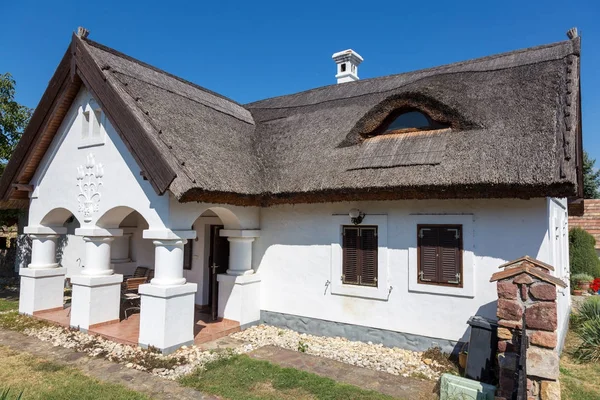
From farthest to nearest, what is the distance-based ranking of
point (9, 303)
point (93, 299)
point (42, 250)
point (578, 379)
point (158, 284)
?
point (9, 303) < point (42, 250) < point (93, 299) < point (158, 284) < point (578, 379)

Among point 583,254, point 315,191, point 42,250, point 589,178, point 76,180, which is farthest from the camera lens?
point 589,178

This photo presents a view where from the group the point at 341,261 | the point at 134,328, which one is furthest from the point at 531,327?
the point at 134,328

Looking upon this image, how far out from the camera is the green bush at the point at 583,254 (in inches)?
643

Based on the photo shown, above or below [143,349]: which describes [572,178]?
above

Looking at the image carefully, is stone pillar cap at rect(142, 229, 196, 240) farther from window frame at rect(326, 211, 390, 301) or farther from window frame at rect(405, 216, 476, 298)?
window frame at rect(405, 216, 476, 298)

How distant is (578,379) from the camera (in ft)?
21.3

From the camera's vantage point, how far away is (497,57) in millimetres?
9805

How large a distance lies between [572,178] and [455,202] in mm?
1935

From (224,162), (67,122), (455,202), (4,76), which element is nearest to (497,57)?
(455,202)

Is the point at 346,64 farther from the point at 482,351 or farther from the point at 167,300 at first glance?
the point at 482,351

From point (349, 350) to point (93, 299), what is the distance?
18.4 ft

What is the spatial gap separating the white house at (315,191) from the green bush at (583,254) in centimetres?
964

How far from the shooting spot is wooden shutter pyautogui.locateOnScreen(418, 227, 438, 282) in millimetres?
7543

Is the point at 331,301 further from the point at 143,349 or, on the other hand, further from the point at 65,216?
the point at 65,216
